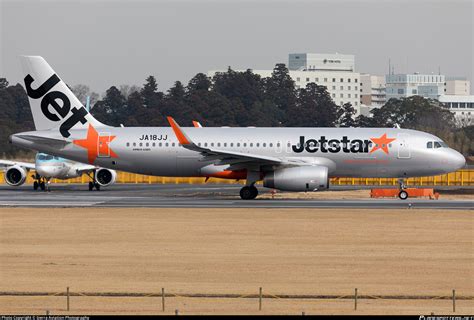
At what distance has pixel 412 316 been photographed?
21250 mm

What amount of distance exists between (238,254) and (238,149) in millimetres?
25101

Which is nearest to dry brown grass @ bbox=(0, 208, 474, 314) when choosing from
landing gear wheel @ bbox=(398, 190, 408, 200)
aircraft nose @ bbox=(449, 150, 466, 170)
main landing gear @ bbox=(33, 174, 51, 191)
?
landing gear wheel @ bbox=(398, 190, 408, 200)

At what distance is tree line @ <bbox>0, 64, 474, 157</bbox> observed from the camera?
430 feet

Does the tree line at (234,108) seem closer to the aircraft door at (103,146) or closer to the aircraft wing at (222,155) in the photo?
the aircraft door at (103,146)

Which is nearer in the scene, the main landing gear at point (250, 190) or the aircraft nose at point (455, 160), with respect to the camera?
the main landing gear at point (250, 190)

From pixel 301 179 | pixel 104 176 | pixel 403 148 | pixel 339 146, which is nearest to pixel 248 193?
pixel 301 179

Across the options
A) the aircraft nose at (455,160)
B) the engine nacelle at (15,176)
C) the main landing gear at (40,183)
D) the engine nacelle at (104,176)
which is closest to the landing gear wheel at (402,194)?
the aircraft nose at (455,160)

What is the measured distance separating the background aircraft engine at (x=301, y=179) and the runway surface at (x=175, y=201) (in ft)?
3.04

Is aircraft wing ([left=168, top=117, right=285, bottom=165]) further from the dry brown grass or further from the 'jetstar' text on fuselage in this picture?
the dry brown grass

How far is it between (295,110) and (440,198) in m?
82.4

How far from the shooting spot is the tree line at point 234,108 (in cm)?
13100

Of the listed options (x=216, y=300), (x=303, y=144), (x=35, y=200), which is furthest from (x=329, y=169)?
(x=216, y=300)

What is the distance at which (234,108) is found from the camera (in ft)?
453

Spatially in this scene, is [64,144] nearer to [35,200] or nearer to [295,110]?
[35,200]
